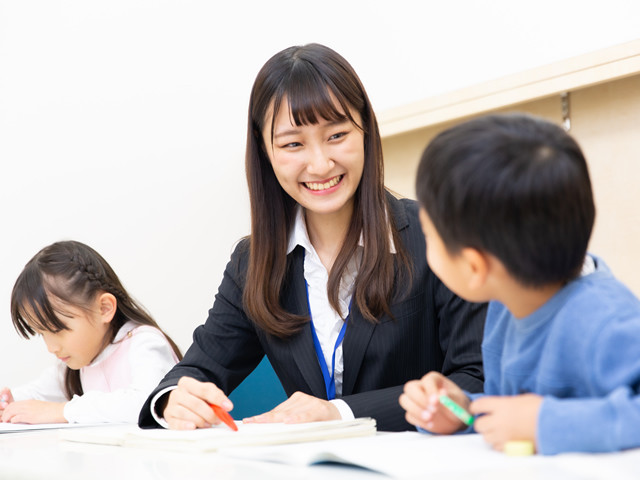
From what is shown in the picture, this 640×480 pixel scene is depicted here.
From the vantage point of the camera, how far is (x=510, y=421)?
2.41ft

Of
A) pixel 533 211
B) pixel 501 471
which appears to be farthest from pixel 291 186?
pixel 501 471

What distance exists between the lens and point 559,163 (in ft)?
2.39

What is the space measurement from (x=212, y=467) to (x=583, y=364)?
1.28ft

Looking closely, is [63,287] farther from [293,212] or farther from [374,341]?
[374,341]

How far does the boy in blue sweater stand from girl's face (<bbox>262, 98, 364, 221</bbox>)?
0.60 metres

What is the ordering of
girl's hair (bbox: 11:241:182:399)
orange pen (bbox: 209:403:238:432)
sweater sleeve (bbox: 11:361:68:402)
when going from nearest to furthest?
orange pen (bbox: 209:403:238:432) → girl's hair (bbox: 11:241:182:399) → sweater sleeve (bbox: 11:361:68:402)

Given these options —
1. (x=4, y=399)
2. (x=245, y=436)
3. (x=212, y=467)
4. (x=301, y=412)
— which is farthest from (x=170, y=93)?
(x=212, y=467)

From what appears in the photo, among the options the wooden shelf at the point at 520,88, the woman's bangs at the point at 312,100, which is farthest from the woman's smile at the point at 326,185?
the wooden shelf at the point at 520,88

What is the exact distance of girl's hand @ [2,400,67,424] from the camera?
1.64m

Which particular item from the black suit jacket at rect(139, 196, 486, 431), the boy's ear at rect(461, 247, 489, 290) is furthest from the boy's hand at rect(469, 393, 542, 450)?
the black suit jacket at rect(139, 196, 486, 431)

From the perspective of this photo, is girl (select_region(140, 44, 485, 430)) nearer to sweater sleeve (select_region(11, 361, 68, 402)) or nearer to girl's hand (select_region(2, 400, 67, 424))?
girl's hand (select_region(2, 400, 67, 424))

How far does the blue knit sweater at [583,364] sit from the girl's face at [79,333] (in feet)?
4.50

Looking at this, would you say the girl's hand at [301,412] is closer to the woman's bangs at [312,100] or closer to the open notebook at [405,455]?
the open notebook at [405,455]

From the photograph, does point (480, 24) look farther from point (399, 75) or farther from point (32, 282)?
point (32, 282)
